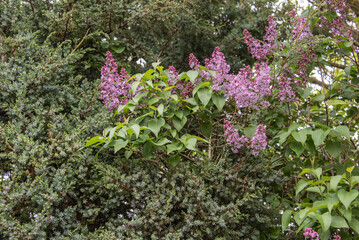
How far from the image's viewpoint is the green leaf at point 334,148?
2.59 metres

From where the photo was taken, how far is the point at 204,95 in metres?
Answer: 2.45

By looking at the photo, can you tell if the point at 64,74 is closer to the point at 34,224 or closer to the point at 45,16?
the point at 45,16

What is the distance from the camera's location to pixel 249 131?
8.45 ft

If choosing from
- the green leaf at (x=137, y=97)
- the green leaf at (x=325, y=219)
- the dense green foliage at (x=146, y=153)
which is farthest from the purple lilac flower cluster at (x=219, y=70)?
the green leaf at (x=325, y=219)

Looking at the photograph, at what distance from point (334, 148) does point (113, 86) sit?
1603mm

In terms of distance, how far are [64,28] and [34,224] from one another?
1713mm

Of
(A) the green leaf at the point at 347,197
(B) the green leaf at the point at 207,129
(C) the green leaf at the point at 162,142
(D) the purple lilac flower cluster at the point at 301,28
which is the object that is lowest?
(A) the green leaf at the point at 347,197

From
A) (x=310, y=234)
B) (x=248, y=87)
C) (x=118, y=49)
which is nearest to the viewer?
(x=310, y=234)

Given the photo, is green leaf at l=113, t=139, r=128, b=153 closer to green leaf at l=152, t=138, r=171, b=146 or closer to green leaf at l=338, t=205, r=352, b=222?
green leaf at l=152, t=138, r=171, b=146

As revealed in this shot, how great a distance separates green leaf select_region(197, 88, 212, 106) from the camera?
2.42 m

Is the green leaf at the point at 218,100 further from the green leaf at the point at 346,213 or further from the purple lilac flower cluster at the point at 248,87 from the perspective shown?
the green leaf at the point at 346,213

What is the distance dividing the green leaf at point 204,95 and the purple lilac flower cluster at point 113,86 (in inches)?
19.4

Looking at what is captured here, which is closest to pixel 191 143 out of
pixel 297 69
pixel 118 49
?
pixel 297 69

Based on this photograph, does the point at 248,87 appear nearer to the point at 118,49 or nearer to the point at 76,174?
the point at 76,174
